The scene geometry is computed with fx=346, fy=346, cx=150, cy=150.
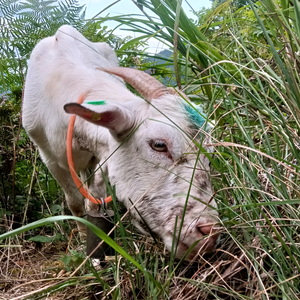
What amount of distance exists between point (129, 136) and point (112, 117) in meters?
0.16

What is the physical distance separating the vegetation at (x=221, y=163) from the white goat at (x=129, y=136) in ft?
0.45

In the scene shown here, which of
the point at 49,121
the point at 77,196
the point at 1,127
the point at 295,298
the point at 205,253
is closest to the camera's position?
the point at 295,298

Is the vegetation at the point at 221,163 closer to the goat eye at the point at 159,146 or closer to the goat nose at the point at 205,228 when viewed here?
the goat nose at the point at 205,228

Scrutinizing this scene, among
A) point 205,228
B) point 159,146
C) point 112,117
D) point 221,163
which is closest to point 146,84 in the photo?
point 112,117

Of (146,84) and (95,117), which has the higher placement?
(146,84)

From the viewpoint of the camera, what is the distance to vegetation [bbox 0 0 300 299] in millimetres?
1442

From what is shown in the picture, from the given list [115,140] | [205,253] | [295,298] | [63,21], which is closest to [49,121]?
[115,140]

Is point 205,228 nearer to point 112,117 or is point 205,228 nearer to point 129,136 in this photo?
point 129,136

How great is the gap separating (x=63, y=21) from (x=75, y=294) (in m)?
2.94

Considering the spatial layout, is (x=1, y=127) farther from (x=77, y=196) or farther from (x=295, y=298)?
(x=295, y=298)

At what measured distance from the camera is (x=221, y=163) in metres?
1.82

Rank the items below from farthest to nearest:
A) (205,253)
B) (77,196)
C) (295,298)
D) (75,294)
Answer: (77,196) < (75,294) < (205,253) < (295,298)

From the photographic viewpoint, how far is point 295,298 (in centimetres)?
120

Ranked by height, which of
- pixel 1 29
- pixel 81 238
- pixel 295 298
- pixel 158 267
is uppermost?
pixel 1 29
